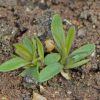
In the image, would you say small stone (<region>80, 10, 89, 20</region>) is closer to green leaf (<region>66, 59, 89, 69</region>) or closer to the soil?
the soil

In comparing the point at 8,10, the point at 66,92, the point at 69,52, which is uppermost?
the point at 8,10

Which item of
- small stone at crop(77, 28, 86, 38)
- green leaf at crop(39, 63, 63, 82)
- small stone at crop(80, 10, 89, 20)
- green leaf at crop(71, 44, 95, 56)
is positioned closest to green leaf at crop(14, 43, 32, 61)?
green leaf at crop(39, 63, 63, 82)

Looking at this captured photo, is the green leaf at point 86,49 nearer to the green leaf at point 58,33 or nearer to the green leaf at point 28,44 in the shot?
the green leaf at point 58,33

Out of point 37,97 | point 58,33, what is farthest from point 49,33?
point 37,97

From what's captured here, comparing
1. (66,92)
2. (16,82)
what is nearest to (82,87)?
(66,92)

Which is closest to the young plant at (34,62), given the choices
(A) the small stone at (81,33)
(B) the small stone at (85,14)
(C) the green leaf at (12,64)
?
(C) the green leaf at (12,64)

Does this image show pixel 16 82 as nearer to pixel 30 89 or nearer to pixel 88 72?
pixel 30 89
